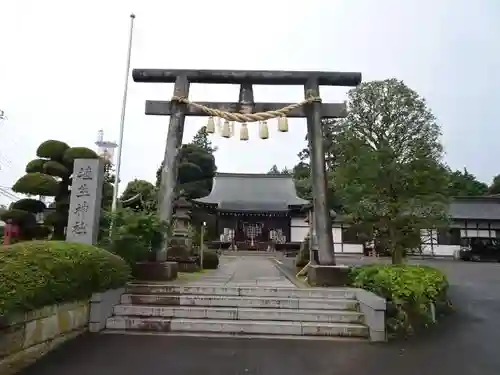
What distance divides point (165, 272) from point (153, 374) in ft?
14.9

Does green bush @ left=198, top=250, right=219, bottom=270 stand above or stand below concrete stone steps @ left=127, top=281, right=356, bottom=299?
above

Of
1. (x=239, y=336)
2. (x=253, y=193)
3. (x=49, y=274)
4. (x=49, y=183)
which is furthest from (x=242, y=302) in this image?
(x=253, y=193)

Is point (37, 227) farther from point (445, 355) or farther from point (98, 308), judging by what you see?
point (445, 355)

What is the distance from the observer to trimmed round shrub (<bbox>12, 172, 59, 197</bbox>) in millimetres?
15246

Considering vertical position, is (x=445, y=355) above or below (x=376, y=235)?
below

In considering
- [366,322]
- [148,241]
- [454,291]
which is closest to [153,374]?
[366,322]

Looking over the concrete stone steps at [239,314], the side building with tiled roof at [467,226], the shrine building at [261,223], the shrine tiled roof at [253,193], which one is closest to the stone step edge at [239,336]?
the concrete stone steps at [239,314]

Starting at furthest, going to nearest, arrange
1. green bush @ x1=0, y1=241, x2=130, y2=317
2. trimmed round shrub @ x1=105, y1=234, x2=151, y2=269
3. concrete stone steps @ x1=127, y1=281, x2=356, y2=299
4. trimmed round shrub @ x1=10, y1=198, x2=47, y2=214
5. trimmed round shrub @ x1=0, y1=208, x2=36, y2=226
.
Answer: trimmed round shrub @ x1=10, y1=198, x2=47, y2=214 → trimmed round shrub @ x1=0, y1=208, x2=36, y2=226 → trimmed round shrub @ x1=105, y1=234, x2=151, y2=269 → concrete stone steps @ x1=127, y1=281, x2=356, y2=299 → green bush @ x1=0, y1=241, x2=130, y2=317

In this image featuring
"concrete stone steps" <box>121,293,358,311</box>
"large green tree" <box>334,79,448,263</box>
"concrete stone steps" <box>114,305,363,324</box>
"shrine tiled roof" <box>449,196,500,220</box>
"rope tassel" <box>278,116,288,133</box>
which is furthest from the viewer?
"shrine tiled roof" <box>449,196,500,220</box>

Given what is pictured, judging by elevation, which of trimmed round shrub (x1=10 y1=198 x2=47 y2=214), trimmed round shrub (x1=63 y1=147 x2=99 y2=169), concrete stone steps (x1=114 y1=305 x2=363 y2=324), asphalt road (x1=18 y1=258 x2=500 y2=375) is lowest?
asphalt road (x1=18 y1=258 x2=500 y2=375)

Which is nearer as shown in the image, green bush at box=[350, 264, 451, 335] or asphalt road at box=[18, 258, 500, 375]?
asphalt road at box=[18, 258, 500, 375]

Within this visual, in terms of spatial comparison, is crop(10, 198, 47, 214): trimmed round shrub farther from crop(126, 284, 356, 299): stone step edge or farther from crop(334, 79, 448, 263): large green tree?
crop(334, 79, 448, 263): large green tree

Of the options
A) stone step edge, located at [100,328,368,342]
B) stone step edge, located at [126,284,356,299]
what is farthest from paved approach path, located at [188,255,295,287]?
stone step edge, located at [100,328,368,342]

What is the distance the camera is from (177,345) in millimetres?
5652
